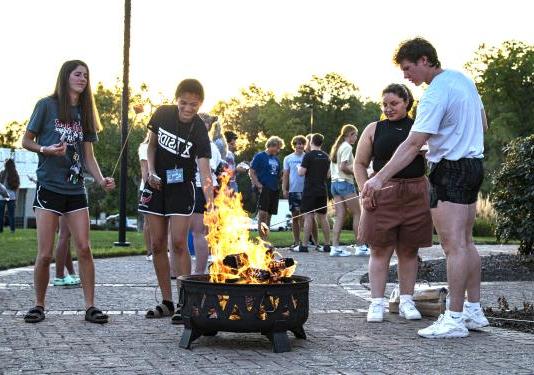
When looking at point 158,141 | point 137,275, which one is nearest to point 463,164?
point 158,141

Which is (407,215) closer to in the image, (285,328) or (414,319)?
(414,319)

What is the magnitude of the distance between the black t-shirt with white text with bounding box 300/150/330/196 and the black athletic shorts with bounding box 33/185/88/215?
825 centimetres

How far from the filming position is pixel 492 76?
2813 inches

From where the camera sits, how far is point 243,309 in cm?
600

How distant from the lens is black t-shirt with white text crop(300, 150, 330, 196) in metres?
15.3

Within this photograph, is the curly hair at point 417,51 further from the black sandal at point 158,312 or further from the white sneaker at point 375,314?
the black sandal at point 158,312

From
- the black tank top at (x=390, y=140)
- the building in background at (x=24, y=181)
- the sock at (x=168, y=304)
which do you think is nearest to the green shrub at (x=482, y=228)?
the black tank top at (x=390, y=140)

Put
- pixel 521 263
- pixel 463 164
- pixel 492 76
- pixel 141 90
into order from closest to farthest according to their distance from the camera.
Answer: pixel 463 164, pixel 521 263, pixel 141 90, pixel 492 76

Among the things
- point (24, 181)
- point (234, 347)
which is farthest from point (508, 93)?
point (234, 347)

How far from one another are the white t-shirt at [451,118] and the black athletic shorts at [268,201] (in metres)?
8.93

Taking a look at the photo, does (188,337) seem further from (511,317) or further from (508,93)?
(508,93)

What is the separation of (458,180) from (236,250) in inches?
67.3

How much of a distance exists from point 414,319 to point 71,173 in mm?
3079

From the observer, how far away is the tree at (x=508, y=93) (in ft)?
220
